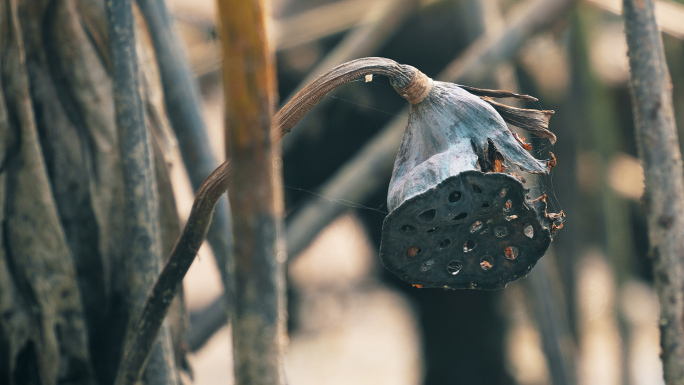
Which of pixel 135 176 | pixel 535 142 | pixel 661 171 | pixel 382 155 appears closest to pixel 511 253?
pixel 661 171

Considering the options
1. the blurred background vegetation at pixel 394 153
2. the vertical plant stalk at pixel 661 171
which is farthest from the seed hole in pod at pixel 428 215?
the blurred background vegetation at pixel 394 153

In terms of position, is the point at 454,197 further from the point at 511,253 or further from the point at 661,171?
the point at 661,171

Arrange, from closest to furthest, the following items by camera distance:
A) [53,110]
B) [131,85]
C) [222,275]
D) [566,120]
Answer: [131,85] → [53,110] → [222,275] → [566,120]

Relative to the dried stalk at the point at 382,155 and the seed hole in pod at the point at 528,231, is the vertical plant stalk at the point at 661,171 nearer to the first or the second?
the seed hole in pod at the point at 528,231

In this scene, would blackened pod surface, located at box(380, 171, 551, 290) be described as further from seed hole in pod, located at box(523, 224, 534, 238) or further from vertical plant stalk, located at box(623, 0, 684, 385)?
vertical plant stalk, located at box(623, 0, 684, 385)

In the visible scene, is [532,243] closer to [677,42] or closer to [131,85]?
[131,85]

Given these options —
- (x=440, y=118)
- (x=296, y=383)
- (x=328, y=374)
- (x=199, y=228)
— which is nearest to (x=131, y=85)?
(x=199, y=228)

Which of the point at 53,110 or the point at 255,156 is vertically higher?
the point at 53,110
